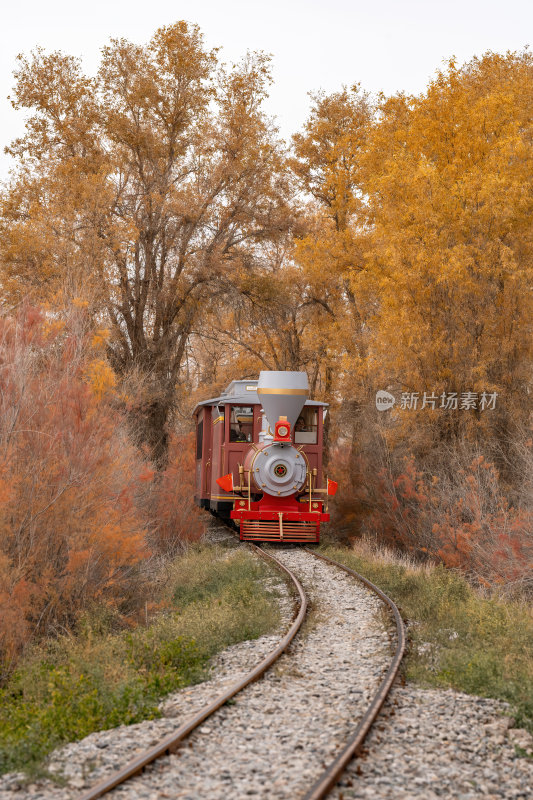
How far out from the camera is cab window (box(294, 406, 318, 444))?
18.2 metres

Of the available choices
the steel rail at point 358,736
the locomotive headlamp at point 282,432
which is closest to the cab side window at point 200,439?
the locomotive headlamp at point 282,432

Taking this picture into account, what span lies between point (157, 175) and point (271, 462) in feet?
40.5

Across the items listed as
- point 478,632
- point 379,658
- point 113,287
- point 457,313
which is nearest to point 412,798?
point 379,658

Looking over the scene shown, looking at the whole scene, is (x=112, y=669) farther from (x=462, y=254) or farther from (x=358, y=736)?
(x=462, y=254)

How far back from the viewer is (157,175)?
81.6ft

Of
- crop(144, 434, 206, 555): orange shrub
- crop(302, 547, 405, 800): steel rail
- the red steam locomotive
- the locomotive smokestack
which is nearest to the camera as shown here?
crop(302, 547, 405, 800): steel rail

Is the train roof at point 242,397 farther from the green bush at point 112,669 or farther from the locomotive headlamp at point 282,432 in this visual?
the green bush at point 112,669

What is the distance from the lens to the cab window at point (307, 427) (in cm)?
1819

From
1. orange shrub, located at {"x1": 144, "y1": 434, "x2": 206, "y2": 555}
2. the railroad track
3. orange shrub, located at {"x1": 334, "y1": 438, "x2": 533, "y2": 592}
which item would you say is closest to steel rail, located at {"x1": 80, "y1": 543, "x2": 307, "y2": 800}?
the railroad track

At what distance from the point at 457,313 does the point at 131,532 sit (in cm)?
996

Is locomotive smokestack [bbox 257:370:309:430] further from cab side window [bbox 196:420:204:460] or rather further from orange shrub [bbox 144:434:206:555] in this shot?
cab side window [bbox 196:420:204:460]

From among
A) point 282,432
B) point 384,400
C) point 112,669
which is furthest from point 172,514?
point 112,669

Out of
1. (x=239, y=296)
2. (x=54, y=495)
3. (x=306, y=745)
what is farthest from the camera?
(x=239, y=296)

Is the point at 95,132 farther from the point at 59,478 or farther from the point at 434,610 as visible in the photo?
the point at 434,610
